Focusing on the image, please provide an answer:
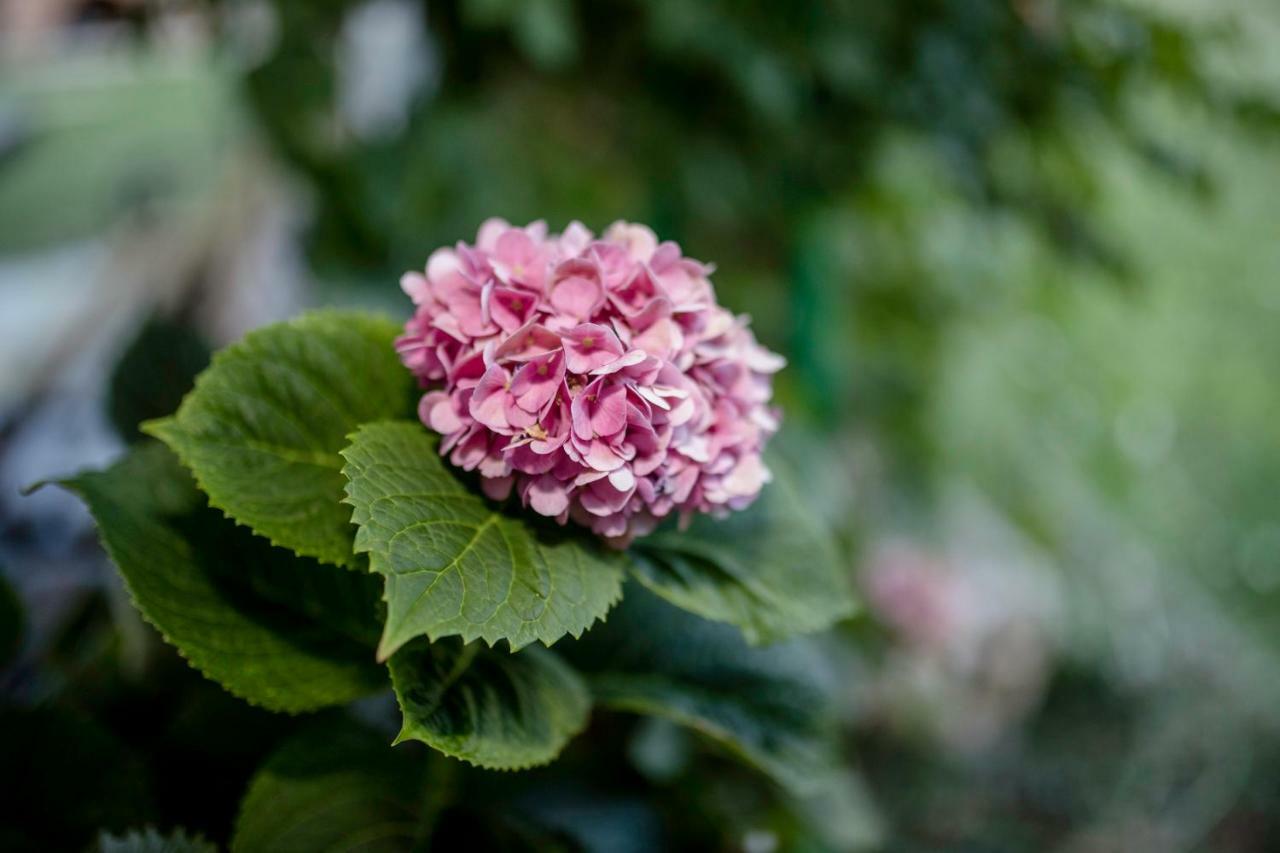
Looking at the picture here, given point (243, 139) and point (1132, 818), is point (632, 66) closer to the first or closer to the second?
point (243, 139)

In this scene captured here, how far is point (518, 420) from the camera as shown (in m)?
0.41

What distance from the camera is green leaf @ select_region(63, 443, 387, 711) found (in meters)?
0.45

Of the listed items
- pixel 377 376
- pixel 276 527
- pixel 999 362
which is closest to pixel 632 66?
pixel 377 376

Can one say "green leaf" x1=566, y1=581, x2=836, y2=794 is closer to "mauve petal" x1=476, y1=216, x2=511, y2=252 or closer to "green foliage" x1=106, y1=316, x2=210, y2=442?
"mauve petal" x1=476, y1=216, x2=511, y2=252

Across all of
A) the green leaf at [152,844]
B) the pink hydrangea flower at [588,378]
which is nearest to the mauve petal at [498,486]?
the pink hydrangea flower at [588,378]

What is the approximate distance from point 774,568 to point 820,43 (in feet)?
2.55

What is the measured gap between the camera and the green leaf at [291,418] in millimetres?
441

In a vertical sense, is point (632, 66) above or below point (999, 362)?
below

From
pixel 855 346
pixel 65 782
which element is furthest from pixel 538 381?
pixel 855 346

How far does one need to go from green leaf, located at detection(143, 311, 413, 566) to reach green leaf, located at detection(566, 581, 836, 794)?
21 centimetres

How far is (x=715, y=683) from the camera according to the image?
24.6 inches

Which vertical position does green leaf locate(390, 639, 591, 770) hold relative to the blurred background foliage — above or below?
below

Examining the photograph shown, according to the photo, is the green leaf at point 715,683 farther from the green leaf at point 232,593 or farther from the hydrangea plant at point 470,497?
the green leaf at point 232,593

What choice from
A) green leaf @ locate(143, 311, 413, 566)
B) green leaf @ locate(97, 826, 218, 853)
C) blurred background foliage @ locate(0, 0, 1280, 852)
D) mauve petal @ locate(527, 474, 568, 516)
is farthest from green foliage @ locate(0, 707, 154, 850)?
mauve petal @ locate(527, 474, 568, 516)
